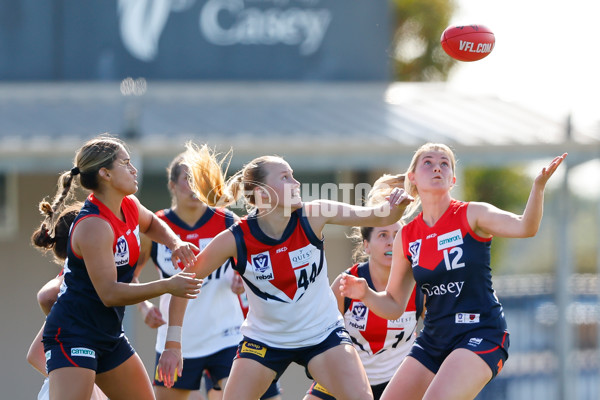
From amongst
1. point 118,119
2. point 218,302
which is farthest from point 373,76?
point 218,302

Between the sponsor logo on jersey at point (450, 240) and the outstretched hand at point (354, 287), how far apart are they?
1.56 feet

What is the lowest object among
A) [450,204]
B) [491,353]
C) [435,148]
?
[491,353]

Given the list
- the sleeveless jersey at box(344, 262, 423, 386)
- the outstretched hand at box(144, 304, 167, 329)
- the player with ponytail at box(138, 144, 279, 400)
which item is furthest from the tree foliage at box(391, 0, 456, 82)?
the outstretched hand at box(144, 304, 167, 329)

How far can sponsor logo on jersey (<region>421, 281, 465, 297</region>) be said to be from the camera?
15.4ft

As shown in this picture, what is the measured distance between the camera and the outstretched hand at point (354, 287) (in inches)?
191

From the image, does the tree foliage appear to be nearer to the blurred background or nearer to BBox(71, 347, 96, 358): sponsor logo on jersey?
the blurred background

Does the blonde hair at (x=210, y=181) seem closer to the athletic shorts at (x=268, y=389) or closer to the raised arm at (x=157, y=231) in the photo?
the raised arm at (x=157, y=231)

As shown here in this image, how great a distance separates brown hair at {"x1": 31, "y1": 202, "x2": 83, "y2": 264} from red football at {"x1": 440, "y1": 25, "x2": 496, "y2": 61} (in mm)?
2664

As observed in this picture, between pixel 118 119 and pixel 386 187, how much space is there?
5.42 metres

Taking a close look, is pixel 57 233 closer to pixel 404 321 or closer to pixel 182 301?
pixel 182 301

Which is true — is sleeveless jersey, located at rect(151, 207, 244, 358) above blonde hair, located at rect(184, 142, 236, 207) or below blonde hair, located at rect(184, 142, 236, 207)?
below

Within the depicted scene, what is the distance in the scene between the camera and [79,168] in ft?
15.5

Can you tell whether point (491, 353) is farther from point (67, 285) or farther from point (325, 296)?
point (67, 285)

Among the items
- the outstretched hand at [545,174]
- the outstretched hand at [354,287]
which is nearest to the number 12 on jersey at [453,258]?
the outstretched hand at [354,287]
